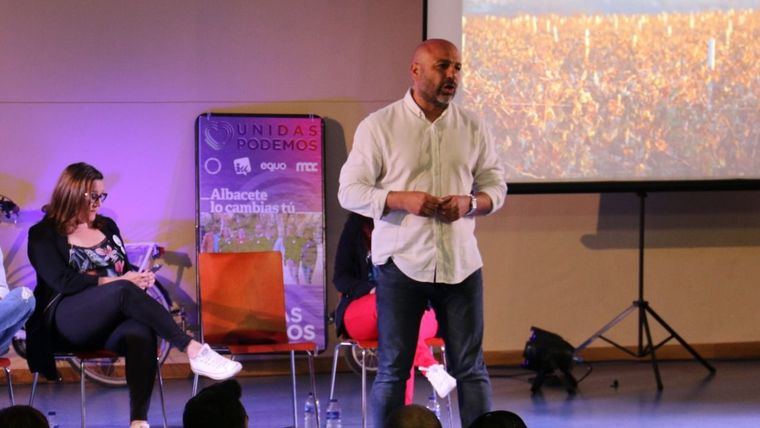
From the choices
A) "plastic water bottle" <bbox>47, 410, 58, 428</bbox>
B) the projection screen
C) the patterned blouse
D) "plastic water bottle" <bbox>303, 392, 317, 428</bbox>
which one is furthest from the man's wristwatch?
the projection screen

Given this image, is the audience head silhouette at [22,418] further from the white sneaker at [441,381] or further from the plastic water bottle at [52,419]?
the plastic water bottle at [52,419]

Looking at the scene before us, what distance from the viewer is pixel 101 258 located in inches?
173

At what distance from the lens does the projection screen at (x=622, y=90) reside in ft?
18.8

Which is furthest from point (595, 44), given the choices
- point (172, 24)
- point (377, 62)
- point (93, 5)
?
Answer: point (93, 5)

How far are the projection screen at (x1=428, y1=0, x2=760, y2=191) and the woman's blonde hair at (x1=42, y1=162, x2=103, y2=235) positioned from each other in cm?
227

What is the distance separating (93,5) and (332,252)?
1992 millimetres

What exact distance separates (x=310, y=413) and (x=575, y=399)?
148cm

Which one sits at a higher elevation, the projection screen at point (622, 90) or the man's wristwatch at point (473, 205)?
the projection screen at point (622, 90)

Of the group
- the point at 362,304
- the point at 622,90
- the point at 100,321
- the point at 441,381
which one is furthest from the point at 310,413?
the point at 622,90

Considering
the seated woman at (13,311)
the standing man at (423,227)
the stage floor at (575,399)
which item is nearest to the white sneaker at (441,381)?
the standing man at (423,227)

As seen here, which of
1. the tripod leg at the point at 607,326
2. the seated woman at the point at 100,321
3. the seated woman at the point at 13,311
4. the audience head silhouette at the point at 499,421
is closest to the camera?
the audience head silhouette at the point at 499,421

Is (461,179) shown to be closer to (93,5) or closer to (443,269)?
(443,269)

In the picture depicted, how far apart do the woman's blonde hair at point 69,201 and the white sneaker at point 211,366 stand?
83 centimetres

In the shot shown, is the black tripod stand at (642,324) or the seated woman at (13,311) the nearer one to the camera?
the seated woman at (13,311)
